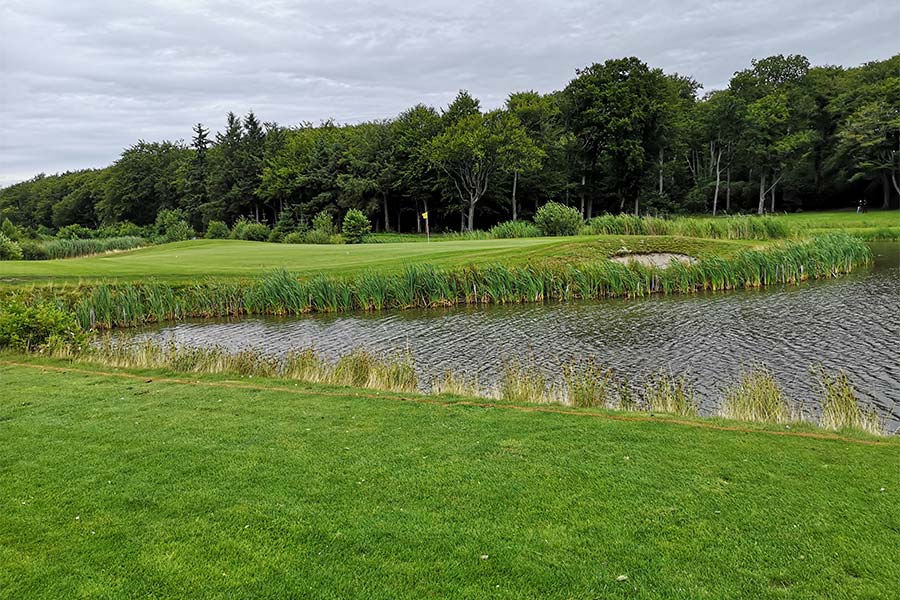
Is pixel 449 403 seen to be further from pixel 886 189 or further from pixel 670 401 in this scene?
pixel 886 189

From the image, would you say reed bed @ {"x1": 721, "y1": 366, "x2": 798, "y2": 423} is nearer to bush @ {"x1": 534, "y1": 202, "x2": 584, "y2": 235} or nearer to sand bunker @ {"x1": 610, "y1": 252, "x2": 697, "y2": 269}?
sand bunker @ {"x1": 610, "y1": 252, "x2": 697, "y2": 269}

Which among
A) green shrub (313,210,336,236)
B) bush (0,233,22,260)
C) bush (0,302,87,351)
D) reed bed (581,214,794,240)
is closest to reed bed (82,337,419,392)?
bush (0,302,87,351)

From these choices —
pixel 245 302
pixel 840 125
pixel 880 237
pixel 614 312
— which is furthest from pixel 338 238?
pixel 840 125

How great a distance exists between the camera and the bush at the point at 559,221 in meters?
35.6

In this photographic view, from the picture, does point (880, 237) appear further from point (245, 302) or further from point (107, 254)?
point (107, 254)

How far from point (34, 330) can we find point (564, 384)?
433 inches

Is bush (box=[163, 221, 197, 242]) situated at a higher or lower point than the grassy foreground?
higher

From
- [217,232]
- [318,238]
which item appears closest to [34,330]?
[318,238]

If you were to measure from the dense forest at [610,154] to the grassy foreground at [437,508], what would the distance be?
43949 millimetres

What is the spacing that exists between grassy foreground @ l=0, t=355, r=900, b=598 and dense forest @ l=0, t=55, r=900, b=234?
43.9 metres

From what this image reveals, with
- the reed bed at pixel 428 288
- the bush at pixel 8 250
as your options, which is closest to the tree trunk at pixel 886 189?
the reed bed at pixel 428 288

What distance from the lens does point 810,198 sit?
58.9m

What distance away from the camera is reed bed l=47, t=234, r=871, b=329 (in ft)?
63.5

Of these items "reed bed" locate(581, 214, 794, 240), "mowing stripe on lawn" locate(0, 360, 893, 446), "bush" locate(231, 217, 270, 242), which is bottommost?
"mowing stripe on lawn" locate(0, 360, 893, 446)
